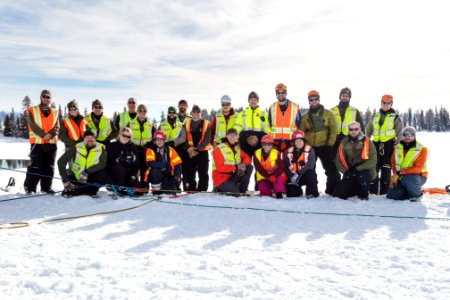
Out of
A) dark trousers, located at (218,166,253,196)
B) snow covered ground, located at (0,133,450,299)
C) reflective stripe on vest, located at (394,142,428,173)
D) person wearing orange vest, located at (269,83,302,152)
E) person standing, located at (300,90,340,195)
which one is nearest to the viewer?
snow covered ground, located at (0,133,450,299)

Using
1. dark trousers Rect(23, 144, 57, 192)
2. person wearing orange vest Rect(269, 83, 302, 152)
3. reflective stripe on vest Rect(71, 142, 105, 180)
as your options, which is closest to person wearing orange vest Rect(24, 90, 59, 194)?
dark trousers Rect(23, 144, 57, 192)

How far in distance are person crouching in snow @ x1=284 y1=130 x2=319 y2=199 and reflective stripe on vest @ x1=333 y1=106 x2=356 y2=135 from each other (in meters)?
0.94

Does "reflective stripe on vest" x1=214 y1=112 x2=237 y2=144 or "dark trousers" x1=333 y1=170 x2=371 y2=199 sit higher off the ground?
"reflective stripe on vest" x1=214 y1=112 x2=237 y2=144

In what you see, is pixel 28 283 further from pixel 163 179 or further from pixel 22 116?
pixel 22 116

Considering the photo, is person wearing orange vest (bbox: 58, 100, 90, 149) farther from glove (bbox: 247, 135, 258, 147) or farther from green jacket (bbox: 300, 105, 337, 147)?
green jacket (bbox: 300, 105, 337, 147)

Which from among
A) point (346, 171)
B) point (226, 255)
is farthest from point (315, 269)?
point (346, 171)

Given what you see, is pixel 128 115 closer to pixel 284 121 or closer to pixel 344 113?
pixel 284 121

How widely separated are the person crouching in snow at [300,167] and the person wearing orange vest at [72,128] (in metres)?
3.90

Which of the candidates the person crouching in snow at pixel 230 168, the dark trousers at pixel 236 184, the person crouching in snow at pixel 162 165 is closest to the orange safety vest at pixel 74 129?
the person crouching in snow at pixel 162 165

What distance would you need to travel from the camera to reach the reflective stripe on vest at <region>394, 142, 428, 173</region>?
6.21 metres

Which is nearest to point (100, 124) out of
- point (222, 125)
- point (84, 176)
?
point (84, 176)

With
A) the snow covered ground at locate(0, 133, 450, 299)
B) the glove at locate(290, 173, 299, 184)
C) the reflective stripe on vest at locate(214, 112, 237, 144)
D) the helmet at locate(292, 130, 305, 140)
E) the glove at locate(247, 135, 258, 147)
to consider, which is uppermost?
the reflective stripe on vest at locate(214, 112, 237, 144)

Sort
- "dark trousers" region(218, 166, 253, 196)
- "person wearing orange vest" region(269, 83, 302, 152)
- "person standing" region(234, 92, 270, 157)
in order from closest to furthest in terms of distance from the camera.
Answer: "dark trousers" region(218, 166, 253, 196) → "person wearing orange vest" region(269, 83, 302, 152) → "person standing" region(234, 92, 270, 157)

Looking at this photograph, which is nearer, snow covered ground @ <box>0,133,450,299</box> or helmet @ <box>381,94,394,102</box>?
snow covered ground @ <box>0,133,450,299</box>
